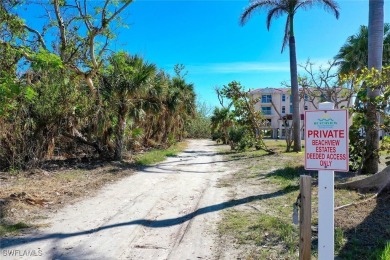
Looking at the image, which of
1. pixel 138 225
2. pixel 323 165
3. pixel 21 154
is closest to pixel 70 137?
pixel 21 154

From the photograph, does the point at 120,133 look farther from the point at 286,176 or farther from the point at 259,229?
the point at 259,229

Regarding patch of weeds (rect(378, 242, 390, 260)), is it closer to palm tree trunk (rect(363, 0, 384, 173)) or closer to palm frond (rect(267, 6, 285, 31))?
→ palm tree trunk (rect(363, 0, 384, 173))


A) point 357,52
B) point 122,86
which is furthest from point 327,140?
point 357,52

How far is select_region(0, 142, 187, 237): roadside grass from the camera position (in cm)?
623

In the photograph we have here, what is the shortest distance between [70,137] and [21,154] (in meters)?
3.42

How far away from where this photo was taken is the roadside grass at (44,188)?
623 centimetres

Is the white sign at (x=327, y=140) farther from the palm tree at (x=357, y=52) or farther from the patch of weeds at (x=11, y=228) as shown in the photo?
the palm tree at (x=357, y=52)

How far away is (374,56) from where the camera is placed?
31.6 feet

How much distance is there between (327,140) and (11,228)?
517 cm

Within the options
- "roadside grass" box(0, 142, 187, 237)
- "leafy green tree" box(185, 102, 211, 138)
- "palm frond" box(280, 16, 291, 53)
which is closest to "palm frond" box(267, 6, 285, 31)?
"palm frond" box(280, 16, 291, 53)

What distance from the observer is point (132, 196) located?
848cm

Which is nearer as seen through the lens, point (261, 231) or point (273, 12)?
point (261, 231)

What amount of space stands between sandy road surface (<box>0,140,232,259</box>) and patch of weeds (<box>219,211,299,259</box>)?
341 millimetres

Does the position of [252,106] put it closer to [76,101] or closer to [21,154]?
[76,101]
